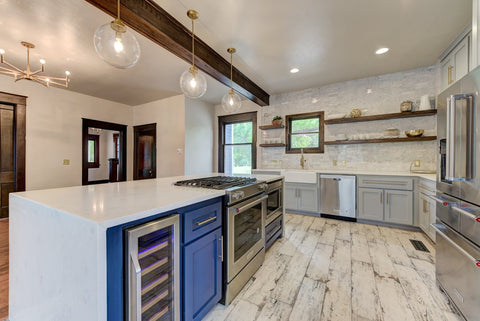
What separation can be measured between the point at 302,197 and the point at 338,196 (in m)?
0.64

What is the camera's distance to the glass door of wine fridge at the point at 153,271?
0.83 metres

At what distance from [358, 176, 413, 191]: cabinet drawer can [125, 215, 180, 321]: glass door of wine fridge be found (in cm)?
332

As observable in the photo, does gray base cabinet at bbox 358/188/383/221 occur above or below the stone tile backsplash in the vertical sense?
below

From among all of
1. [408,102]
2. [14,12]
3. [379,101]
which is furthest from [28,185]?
[408,102]

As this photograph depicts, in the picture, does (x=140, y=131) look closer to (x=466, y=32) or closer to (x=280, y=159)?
(x=280, y=159)

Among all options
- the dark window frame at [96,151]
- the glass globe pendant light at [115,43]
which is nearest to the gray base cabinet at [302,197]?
the glass globe pendant light at [115,43]

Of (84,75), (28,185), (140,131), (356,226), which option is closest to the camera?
(356,226)

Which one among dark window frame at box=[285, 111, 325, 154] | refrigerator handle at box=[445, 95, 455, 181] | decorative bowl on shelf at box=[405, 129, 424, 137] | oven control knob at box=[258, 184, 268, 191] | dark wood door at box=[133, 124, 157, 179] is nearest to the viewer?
refrigerator handle at box=[445, 95, 455, 181]

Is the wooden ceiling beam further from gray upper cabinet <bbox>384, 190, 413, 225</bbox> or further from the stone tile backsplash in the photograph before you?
gray upper cabinet <bbox>384, 190, 413, 225</bbox>

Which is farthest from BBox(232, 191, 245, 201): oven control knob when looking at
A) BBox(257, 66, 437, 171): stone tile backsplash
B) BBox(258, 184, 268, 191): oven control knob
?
BBox(257, 66, 437, 171): stone tile backsplash

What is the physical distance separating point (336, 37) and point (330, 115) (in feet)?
5.63

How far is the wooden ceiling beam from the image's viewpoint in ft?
5.75

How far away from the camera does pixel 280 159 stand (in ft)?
15.5

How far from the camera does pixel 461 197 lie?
1.34 metres
